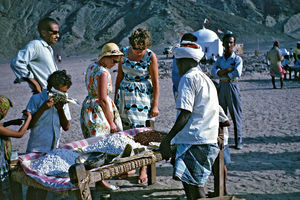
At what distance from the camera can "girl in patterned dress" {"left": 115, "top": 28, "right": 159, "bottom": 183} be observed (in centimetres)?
432

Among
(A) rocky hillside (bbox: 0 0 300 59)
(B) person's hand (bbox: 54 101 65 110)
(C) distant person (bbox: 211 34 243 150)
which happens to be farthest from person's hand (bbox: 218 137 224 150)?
(A) rocky hillside (bbox: 0 0 300 59)

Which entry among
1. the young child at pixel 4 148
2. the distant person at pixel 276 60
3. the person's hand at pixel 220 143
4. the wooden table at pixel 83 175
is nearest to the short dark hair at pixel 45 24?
the young child at pixel 4 148

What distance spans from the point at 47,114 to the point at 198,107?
1711mm

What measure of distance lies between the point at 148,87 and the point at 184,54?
56.5 inches

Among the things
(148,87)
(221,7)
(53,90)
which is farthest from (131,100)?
(221,7)

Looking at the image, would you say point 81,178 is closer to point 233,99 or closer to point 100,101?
point 100,101

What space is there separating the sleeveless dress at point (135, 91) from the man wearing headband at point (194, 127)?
129 cm

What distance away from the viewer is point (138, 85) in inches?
172

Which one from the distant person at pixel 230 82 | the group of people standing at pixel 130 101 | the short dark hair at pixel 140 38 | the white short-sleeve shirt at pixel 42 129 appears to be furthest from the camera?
the distant person at pixel 230 82

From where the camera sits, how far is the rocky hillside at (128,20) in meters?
82.2

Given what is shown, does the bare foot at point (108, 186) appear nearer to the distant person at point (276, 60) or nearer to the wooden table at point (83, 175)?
the wooden table at point (83, 175)

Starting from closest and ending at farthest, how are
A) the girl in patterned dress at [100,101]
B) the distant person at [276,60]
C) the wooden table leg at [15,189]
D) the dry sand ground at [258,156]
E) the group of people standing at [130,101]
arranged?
the group of people standing at [130,101] → the wooden table leg at [15,189] → the girl in patterned dress at [100,101] → the dry sand ground at [258,156] → the distant person at [276,60]

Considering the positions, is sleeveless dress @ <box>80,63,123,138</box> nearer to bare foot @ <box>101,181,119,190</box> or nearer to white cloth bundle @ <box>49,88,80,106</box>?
white cloth bundle @ <box>49,88,80,106</box>

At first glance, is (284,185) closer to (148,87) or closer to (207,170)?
(207,170)
